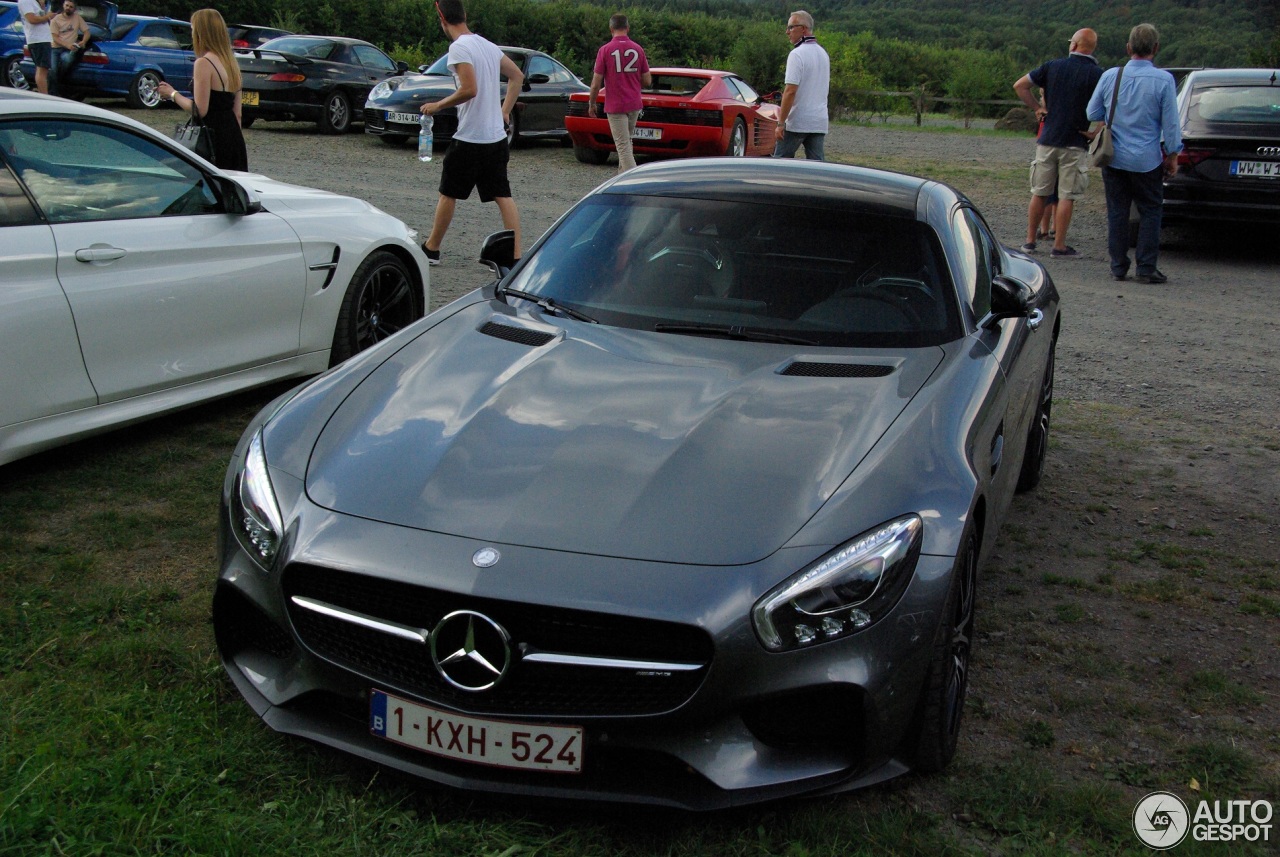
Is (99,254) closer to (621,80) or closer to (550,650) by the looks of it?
(550,650)

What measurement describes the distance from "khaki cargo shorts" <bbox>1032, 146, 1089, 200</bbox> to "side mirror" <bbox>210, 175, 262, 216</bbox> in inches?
293

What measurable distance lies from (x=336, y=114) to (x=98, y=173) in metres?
14.2

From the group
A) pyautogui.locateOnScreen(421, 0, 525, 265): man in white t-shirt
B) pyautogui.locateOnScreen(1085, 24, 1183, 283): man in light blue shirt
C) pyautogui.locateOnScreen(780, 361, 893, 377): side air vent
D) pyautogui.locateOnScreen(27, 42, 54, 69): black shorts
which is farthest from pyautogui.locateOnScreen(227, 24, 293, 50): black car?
pyautogui.locateOnScreen(780, 361, 893, 377): side air vent

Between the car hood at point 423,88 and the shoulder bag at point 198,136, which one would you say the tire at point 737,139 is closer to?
the car hood at point 423,88

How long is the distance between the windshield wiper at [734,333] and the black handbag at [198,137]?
16.1 feet

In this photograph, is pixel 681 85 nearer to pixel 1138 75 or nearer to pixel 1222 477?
pixel 1138 75

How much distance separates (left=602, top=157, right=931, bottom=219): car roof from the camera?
4.23m

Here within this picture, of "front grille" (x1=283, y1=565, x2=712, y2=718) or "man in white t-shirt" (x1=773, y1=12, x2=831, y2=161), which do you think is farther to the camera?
"man in white t-shirt" (x1=773, y1=12, x2=831, y2=161)

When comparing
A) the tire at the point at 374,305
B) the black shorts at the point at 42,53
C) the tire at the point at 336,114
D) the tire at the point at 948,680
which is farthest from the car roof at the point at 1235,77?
the black shorts at the point at 42,53

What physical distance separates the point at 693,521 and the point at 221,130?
6296 mm

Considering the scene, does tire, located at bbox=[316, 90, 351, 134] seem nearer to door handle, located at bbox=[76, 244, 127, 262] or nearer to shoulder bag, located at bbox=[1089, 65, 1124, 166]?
shoulder bag, located at bbox=[1089, 65, 1124, 166]

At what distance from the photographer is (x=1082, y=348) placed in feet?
25.8

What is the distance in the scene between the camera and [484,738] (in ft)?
8.52

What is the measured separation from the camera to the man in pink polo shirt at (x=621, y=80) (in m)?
13.1
